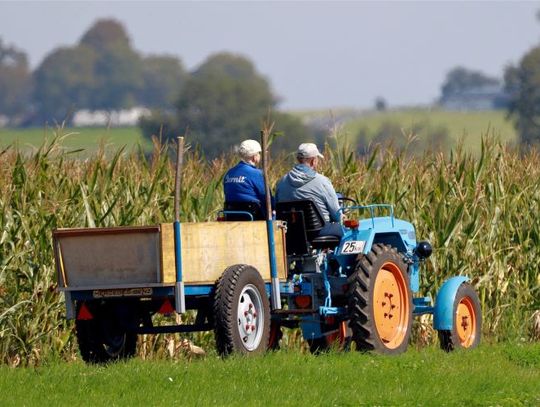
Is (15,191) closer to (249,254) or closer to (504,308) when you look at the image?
(249,254)

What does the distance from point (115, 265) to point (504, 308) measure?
560cm

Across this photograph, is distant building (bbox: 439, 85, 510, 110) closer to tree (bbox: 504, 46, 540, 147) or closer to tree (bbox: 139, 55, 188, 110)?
tree (bbox: 139, 55, 188, 110)

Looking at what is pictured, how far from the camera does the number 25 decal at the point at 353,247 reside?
1329 cm

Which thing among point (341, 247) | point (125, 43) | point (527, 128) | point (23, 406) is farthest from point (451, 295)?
point (125, 43)

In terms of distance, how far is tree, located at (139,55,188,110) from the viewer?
155250 mm

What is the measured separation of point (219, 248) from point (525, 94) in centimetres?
5717

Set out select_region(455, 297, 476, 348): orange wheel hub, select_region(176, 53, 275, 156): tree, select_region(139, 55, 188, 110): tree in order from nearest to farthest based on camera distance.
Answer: select_region(455, 297, 476, 348): orange wheel hub, select_region(176, 53, 275, 156): tree, select_region(139, 55, 188, 110): tree

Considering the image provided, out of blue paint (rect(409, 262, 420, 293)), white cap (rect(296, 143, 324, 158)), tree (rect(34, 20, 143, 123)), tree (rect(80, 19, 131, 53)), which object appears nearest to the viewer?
white cap (rect(296, 143, 324, 158))

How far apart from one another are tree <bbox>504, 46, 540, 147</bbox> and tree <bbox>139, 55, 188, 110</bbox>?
77046 millimetres

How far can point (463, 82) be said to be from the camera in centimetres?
18462

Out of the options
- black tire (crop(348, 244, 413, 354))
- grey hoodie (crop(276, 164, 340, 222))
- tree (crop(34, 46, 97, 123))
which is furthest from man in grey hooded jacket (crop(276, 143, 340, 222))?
tree (crop(34, 46, 97, 123))

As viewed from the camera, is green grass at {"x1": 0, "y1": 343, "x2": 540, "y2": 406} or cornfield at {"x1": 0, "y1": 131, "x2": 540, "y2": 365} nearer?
green grass at {"x1": 0, "y1": 343, "x2": 540, "y2": 406}

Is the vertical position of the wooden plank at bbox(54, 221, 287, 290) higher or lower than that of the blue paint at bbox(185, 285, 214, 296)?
higher

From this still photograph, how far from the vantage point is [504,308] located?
16.4m
